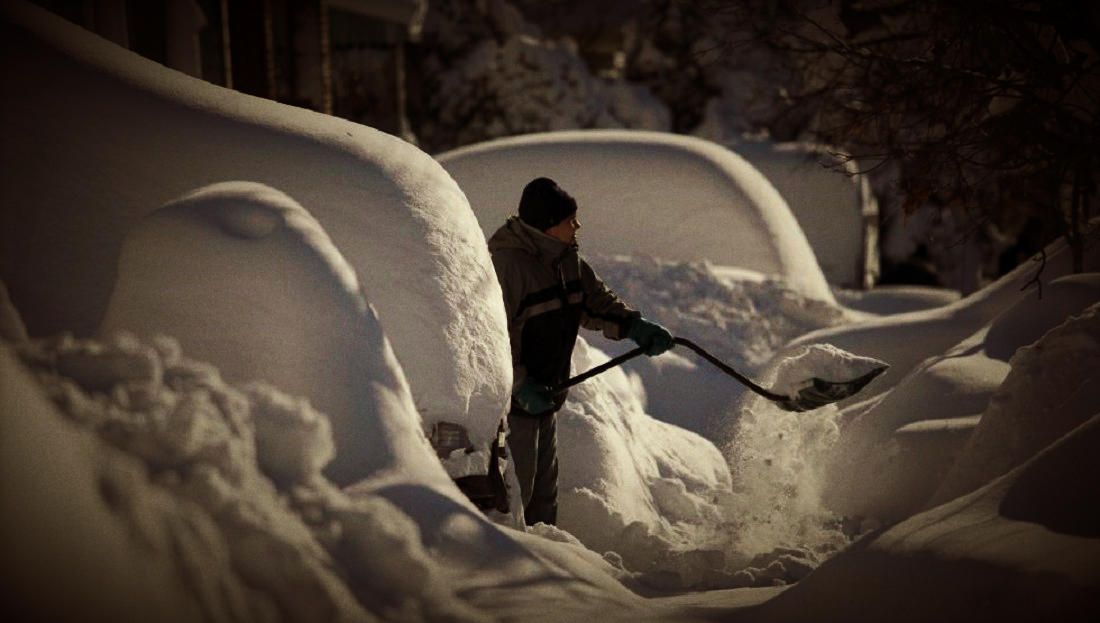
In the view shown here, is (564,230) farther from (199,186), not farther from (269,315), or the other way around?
(269,315)

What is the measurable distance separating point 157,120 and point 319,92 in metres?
7.46

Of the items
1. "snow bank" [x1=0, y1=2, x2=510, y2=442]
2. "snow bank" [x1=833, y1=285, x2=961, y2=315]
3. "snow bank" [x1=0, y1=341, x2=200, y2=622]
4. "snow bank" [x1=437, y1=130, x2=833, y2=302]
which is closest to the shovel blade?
"snow bank" [x1=0, y1=2, x2=510, y2=442]

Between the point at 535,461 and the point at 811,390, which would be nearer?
the point at 535,461

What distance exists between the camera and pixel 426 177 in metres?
3.90

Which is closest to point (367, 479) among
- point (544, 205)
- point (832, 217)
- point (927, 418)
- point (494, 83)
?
point (544, 205)

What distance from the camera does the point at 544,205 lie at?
4.02 metres

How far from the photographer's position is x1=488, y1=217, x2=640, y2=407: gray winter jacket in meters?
4.04

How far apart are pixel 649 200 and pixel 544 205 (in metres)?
4.56

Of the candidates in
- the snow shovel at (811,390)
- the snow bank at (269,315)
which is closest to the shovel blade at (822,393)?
the snow shovel at (811,390)

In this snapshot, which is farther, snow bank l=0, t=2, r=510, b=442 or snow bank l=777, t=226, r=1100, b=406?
snow bank l=777, t=226, r=1100, b=406

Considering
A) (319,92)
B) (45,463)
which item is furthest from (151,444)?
(319,92)

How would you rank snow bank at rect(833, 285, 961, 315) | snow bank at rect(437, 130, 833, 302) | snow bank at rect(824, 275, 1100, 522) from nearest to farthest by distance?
snow bank at rect(824, 275, 1100, 522) < snow bank at rect(437, 130, 833, 302) < snow bank at rect(833, 285, 961, 315)

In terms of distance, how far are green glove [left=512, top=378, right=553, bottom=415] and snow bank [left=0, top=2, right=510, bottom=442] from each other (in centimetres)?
40

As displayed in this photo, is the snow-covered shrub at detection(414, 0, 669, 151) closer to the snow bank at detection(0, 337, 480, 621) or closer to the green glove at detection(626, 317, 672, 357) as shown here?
the green glove at detection(626, 317, 672, 357)
